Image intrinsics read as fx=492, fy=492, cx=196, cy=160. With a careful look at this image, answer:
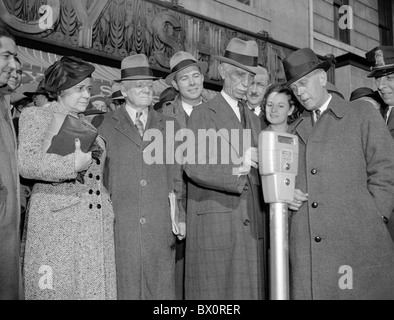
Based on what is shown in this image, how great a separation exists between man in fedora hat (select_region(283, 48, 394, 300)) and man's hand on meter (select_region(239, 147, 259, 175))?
0.30 m

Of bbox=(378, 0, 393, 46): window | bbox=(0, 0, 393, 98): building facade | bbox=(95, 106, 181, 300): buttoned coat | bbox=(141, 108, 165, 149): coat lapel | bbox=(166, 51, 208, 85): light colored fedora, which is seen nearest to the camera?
bbox=(95, 106, 181, 300): buttoned coat

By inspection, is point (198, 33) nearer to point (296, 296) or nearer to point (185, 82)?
point (185, 82)

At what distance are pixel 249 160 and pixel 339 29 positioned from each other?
11063mm

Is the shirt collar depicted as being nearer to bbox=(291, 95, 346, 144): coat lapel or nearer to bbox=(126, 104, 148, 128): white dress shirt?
bbox=(126, 104, 148, 128): white dress shirt

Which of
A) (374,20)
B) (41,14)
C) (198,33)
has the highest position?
(374,20)

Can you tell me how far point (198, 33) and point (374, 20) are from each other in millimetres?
6747

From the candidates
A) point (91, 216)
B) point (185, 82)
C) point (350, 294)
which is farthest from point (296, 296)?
point (185, 82)

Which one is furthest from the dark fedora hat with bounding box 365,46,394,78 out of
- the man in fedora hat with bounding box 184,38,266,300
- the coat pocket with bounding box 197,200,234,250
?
the coat pocket with bounding box 197,200,234,250

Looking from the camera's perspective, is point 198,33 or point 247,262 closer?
point 247,262

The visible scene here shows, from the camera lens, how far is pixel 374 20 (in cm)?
1362

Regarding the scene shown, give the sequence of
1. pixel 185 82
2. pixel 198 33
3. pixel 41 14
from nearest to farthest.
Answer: pixel 185 82 → pixel 41 14 → pixel 198 33

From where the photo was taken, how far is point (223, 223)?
10.1 feet

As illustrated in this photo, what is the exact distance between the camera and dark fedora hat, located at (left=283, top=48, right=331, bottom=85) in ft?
10.3
